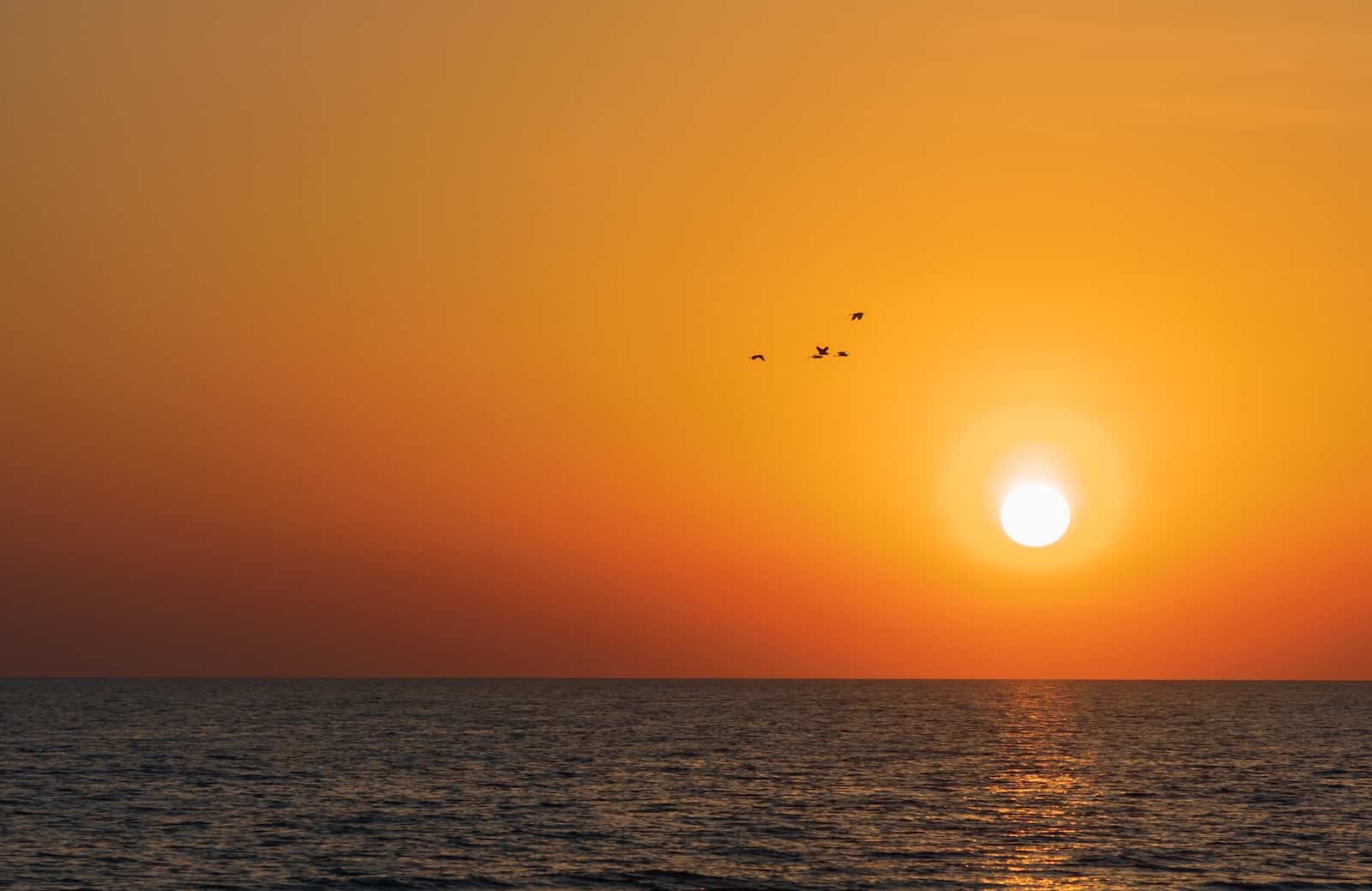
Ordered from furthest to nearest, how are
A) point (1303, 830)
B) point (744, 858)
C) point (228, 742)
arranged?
point (228, 742) → point (1303, 830) → point (744, 858)

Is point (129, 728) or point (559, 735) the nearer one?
point (559, 735)

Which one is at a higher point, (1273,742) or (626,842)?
(1273,742)

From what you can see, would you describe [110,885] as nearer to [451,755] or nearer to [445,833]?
[445,833]

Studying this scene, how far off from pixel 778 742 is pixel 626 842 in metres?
86.4

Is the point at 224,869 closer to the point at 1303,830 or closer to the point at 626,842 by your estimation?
the point at 626,842

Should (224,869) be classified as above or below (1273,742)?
below

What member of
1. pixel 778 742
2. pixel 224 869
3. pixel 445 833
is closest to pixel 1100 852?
pixel 445 833

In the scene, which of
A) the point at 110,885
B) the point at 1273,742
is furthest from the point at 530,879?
the point at 1273,742

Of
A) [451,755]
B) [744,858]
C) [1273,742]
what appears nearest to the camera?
[744,858]

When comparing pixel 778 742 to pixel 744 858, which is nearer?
pixel 744 858

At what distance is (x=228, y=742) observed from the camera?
159 meters

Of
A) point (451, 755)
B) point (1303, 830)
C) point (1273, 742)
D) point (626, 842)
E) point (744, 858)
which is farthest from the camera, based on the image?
point (1273, 742)

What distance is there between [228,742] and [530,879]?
329 feet

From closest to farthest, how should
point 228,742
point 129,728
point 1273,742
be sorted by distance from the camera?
1. point 228,742
2. point 1273,742
3. point 129,728
